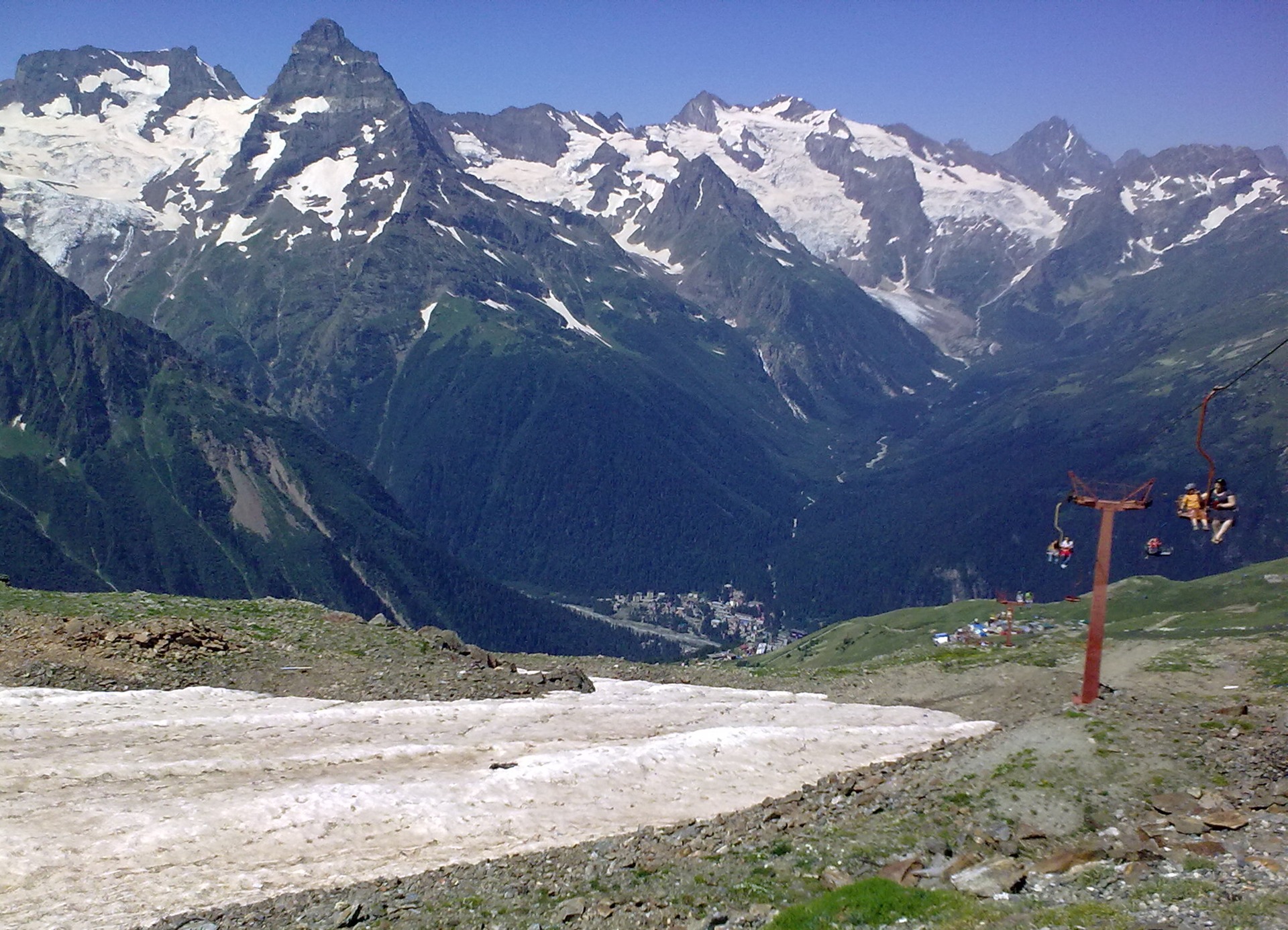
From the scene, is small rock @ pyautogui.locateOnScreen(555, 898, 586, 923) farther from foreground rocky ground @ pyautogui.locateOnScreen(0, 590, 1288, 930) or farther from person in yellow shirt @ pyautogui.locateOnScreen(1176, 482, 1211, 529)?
person in yellow shirt @ pyautogui.locateOnScreen(1176, 482, 1211, 529)

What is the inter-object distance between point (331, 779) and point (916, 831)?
2371 cm

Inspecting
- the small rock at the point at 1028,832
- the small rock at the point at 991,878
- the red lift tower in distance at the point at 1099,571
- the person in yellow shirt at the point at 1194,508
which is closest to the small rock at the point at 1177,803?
the small rock at the point at 1028,832

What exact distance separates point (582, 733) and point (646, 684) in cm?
1777

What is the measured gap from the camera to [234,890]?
3922 centimetres

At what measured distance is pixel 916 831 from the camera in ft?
136

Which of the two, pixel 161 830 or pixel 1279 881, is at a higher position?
pixel 1279 881

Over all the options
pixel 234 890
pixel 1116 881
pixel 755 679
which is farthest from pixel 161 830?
pixel 755 679

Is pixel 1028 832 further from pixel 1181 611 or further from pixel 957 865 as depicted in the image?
pixel 1181 611

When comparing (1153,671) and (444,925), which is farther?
(1153,671)

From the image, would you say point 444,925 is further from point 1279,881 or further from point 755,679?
point 755,679

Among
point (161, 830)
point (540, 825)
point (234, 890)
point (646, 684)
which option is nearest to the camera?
point (234, 890)

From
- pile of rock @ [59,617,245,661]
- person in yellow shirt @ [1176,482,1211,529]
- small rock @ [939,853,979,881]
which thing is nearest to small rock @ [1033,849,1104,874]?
small rock @ [939,853,979,881]

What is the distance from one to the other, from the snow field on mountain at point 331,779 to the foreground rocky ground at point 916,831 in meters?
2.68

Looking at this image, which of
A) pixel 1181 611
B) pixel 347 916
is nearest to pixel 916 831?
pixel 347 916
